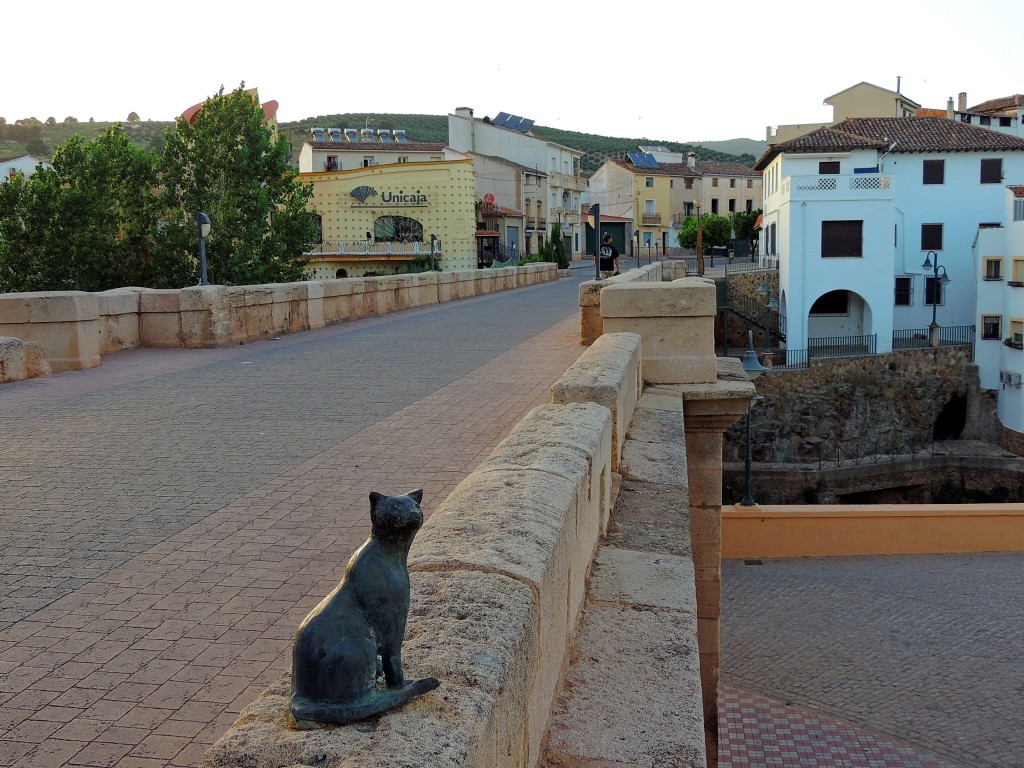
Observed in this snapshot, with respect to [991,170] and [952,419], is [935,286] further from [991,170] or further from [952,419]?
[991,170]

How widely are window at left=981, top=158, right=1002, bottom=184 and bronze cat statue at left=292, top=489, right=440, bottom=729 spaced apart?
46.6 meters

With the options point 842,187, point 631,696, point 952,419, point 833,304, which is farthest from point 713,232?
point 631,696

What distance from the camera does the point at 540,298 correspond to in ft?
A: 83.7

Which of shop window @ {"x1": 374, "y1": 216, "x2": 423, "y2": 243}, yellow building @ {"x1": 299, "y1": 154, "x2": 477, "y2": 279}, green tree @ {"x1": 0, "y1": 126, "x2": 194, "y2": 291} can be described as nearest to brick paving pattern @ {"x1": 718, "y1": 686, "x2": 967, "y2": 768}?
green tree @ {"x1": 0, "y1": 126, "x2": 194, "y2": 291}

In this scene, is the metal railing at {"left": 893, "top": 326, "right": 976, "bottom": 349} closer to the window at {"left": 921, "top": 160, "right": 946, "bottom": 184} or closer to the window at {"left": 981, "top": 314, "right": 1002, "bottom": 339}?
the window at {"left": 981, "top": 314, "right": 1002, "bottom": 339}

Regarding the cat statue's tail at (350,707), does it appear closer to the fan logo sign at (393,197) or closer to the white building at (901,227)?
the white building at (901,227)

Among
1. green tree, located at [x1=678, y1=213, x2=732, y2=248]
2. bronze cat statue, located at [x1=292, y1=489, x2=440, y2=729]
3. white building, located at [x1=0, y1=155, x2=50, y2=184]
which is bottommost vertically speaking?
bronze cat statue, located at [x1=292, y1=489, x2=440, y2=729]

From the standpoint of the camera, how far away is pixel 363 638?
6.57 ft

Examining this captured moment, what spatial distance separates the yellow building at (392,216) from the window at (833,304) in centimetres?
1810

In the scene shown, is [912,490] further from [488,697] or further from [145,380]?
[488,697]

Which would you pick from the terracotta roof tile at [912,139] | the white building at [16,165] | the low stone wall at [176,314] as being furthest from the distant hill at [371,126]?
the low stone wall at [176,314]

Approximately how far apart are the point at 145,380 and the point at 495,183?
186 feet

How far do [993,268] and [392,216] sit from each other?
29.1m

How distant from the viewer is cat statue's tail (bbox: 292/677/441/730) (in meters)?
1.91
